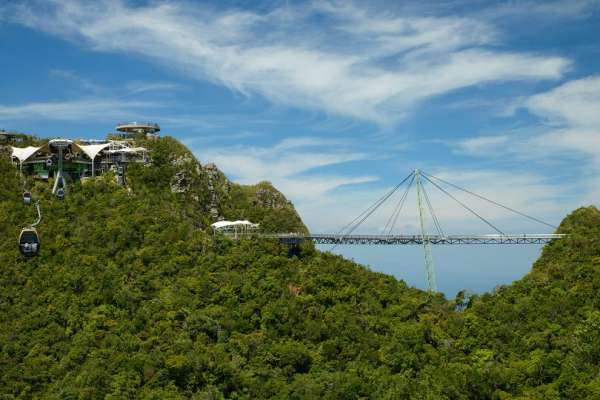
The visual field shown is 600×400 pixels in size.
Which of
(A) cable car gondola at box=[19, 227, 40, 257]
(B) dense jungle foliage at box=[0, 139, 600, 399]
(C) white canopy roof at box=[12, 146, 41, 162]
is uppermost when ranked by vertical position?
(C) white canopy roof at box=[12, 146, 41, 162]

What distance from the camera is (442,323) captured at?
5809cm

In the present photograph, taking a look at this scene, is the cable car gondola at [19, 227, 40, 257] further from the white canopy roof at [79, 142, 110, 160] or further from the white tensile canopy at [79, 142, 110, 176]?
the white canopy roof at [79, 142, 110, 160]

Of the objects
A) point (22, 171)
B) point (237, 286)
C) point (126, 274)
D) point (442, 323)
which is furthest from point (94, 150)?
point (442, 323)

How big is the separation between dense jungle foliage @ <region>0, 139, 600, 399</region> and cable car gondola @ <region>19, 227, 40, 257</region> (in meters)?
10.4

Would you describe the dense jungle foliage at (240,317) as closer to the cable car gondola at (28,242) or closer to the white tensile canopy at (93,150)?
the white tensile canopy at (93,150)

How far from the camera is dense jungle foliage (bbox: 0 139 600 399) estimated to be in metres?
45.0

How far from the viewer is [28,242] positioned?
119 ft

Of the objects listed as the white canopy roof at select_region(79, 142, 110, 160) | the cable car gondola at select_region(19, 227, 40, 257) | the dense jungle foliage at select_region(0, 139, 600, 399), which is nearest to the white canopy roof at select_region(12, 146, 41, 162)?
the dense jungle foliage at select_region(0, 139, 600, 399)

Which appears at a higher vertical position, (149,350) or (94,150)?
(94,150)

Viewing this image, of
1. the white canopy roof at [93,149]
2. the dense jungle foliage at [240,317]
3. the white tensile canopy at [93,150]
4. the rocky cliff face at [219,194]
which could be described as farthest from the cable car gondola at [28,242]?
the white canopy roof at [93,149]

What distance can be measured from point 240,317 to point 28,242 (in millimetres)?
19566

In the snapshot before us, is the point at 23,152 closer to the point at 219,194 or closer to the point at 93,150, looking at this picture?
the point at 93,150

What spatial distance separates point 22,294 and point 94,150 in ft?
→ 63.5

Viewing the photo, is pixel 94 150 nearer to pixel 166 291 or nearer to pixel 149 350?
pixel 166 291
